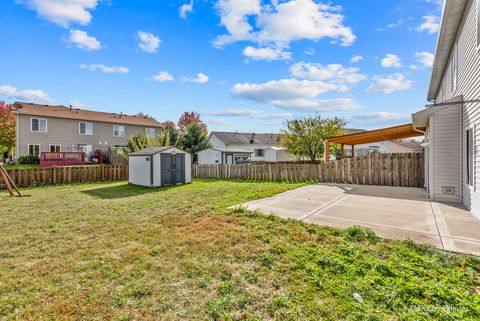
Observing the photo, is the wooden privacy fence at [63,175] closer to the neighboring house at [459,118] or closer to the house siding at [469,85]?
the neighboring house at [459,118]

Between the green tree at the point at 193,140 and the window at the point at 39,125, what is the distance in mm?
12838

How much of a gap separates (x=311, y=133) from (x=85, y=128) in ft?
75.6

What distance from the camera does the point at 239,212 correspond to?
6.09 meters

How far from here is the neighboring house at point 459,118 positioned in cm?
536

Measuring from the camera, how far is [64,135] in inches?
958

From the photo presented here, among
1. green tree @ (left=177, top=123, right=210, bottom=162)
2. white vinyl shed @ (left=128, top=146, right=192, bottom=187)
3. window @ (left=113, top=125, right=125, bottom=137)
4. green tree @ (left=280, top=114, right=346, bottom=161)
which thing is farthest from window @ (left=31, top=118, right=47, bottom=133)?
green tree @ (left=280, top=114, right=346, bottom=161)

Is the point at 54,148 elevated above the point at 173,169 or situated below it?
above

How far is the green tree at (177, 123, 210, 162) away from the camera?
25.4 meters

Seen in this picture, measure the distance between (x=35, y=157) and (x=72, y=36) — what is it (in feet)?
53.0

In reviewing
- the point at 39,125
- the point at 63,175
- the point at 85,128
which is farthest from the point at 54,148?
the point at 63,175

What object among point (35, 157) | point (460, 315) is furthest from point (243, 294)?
point (35, 157)

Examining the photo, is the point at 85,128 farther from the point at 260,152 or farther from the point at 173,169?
the point at 260,152

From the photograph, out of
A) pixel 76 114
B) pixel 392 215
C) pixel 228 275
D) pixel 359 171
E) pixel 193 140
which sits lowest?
pixel 228 275

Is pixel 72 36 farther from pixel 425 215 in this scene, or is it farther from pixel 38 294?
pixel 425 215
